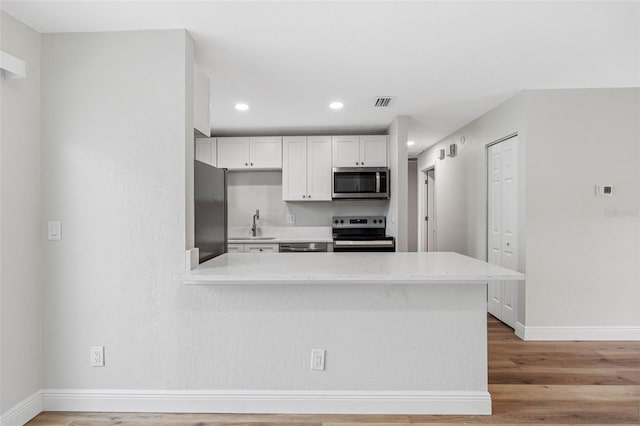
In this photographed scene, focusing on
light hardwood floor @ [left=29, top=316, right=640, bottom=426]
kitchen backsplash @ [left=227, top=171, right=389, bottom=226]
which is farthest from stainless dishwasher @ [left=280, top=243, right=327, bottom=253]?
light hardwood floor @ [left=29, top=316, right=640, bottom=426]

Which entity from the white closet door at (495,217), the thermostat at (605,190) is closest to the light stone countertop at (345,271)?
the white closet door at (495,217)

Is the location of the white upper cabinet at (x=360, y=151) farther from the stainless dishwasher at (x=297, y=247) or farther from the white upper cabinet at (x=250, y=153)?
the stainless dishwasher at (x=297, y=247)

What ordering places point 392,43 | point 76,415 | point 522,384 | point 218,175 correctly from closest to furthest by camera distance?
point 76,415
point 392,43
point 522,384
point 218,175

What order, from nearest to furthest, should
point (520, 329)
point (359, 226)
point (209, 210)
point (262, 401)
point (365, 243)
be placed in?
point (262, 401), point (209, 210), point (520, 329), point (365, 243), point (359, 226)

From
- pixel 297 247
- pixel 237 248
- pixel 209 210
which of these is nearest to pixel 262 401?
pixel 209 210

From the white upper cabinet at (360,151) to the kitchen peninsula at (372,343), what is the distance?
272 cm

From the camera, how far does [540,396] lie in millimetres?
2402

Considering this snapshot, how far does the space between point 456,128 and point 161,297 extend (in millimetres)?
4229

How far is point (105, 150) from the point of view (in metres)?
2.23

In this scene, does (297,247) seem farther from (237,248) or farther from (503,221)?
(503,221)

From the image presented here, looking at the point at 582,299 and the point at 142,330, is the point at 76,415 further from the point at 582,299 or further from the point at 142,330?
the point at 582,299

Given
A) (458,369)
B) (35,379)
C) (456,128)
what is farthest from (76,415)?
(456,128)

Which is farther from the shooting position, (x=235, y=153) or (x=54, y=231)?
(x=235, y=153)

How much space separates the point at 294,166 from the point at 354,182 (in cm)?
82
